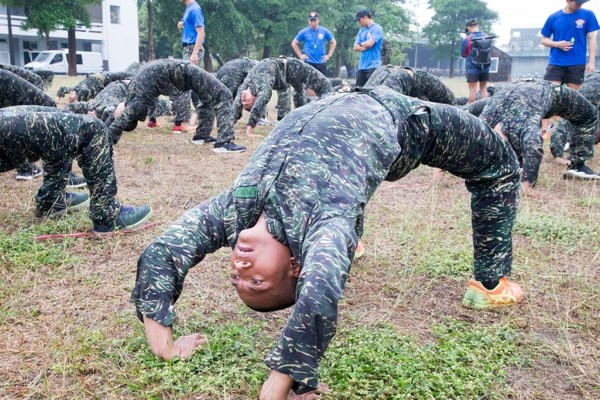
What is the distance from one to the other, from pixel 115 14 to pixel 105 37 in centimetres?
291

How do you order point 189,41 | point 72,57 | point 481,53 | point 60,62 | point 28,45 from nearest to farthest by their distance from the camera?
point 189,41 → point 481,53 → point 72,57 → point 60,62 → point 28,45

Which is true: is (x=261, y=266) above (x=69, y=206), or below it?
above

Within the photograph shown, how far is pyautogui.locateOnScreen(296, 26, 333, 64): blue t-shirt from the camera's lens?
11367 mm

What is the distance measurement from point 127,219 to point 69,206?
0.74 m

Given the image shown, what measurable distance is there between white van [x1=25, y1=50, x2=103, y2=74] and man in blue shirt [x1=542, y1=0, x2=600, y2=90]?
33.0 m

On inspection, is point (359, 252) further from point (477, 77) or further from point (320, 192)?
point (477, 77)

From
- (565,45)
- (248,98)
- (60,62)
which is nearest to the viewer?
(565,45)

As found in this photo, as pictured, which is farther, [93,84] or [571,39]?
[93,84]

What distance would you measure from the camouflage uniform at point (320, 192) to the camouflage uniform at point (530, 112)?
2604 mm

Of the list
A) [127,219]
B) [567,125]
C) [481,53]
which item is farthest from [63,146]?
[481,53]

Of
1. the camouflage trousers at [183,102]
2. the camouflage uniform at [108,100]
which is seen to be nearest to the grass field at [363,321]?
the camouflage uniform at [108,100]

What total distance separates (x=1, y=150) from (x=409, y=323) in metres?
2.91

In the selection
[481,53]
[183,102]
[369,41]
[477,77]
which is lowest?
[183,102]

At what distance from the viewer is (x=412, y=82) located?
247 inches
